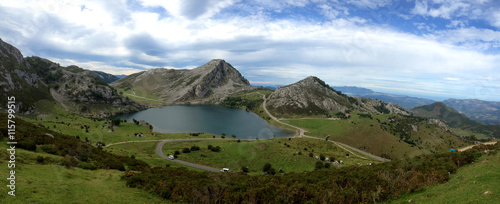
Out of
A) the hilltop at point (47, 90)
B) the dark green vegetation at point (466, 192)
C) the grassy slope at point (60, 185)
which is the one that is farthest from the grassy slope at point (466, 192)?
the hilltop at point (47, 90)

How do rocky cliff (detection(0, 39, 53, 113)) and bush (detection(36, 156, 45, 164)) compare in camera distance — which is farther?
rocky cliff (detection(0, 39, 53, 113))

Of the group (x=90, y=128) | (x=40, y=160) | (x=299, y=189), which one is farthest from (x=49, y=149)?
(x=90, y=128)

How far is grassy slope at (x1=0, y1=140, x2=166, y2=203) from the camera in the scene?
16.4 meters

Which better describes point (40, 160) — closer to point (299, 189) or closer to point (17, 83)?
point (299, 189)

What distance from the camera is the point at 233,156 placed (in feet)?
219

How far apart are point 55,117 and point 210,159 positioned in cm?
12694

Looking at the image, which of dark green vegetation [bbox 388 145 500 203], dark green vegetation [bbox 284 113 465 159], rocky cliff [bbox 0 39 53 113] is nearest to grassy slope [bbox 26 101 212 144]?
rocky cliff [bbox 0 39 53 113]

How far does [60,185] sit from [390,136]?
6051 inches

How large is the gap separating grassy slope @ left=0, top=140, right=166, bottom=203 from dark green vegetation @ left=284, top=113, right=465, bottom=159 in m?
117

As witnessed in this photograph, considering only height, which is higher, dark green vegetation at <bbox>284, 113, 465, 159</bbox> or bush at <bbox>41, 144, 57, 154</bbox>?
bush at <bbox>41, 144, 57, 154</bbox>

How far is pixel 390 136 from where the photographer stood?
4875 inches

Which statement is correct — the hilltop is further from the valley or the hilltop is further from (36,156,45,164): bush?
(36,156,45,164): bush

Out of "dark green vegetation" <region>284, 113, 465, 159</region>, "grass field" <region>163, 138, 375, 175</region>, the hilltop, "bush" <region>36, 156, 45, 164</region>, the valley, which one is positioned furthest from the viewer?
the hilltop

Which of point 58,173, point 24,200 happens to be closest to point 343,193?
point 24,200
